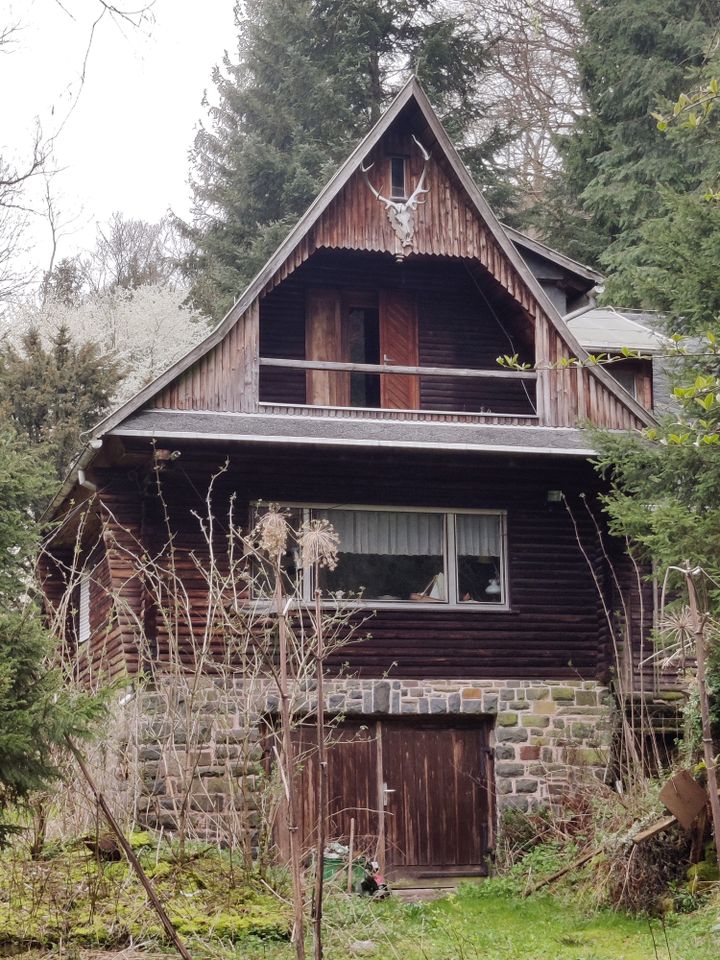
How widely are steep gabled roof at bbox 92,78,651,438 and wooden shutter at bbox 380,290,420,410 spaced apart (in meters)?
1.69

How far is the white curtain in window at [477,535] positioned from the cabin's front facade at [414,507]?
24mm

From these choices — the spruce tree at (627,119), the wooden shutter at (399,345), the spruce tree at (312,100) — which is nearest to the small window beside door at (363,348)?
the wooden shutter at (399,345)

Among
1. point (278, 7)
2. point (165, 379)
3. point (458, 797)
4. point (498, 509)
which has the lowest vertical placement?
point (458, 797)

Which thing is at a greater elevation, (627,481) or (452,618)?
(627,481)

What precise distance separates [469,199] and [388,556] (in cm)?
420

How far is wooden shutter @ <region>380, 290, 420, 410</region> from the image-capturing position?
16656 millimetres

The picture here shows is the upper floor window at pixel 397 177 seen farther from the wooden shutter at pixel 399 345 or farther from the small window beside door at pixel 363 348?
the small window beside door at pixel 363 348

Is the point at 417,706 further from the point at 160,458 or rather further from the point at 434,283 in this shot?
the point at 434,283

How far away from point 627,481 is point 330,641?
11.5 feet

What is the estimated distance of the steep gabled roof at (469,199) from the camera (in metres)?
14.6

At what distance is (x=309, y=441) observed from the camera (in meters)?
14.2

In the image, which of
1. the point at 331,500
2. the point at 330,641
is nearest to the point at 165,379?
the point at 331,500

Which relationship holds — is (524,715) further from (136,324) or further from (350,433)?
(136,324)

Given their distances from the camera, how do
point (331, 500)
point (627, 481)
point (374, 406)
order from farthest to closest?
1. point (374, 406)
2. point (331, 500)
3. point (627, 481)
